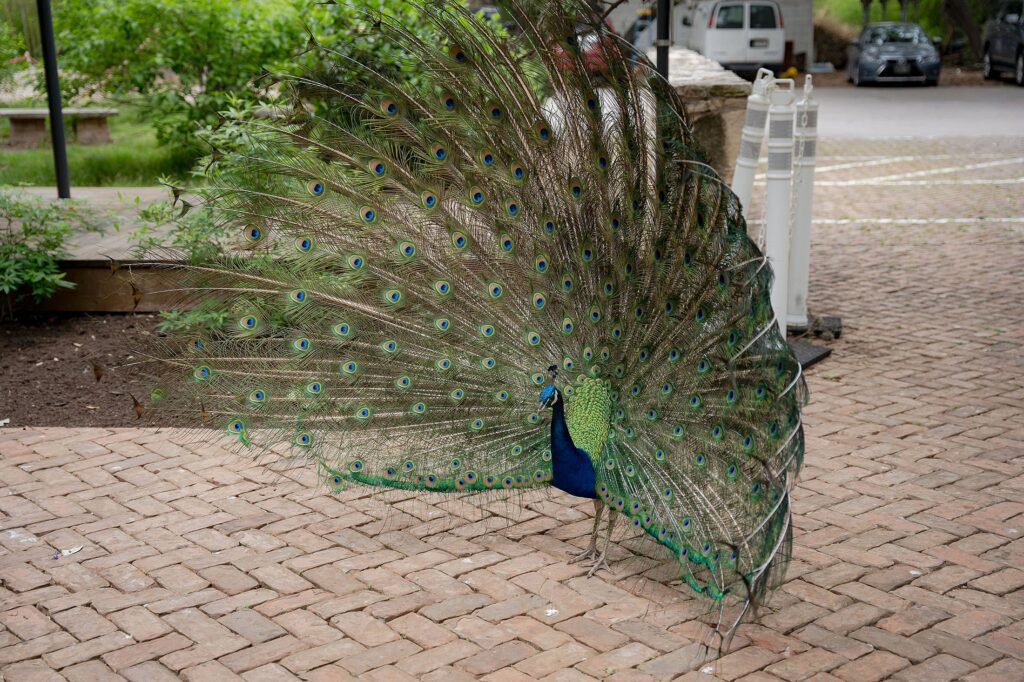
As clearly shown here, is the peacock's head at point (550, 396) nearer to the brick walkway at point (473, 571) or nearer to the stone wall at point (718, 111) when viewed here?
the brick walkway at point (473, 571)

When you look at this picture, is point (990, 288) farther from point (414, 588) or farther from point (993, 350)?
point (414, 588)

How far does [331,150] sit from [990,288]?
669 cm

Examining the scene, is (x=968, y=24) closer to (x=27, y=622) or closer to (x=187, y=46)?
(x=187, y=46)

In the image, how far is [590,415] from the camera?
4480 millimetres

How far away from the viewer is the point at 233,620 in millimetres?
4402

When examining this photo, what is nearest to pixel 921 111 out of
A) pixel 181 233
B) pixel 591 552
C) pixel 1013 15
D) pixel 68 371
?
pixel 1013 15

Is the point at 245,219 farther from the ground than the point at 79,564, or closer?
farther from the ground

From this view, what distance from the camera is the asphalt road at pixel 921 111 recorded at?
18812 millimetres

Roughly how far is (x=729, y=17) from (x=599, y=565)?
80.5 feet

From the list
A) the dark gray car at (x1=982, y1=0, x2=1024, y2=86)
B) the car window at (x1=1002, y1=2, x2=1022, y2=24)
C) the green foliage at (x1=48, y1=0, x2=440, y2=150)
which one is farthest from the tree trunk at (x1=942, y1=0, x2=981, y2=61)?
the green foliage at (x1=48, y1=0, x2=440, y2=150)

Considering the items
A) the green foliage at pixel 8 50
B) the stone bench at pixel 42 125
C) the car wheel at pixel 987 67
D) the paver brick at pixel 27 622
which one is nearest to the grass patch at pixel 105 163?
the stone bench at pixel 42 125

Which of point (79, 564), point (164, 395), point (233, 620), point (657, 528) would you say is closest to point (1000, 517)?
point (657, 528)

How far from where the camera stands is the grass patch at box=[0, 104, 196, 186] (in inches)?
493

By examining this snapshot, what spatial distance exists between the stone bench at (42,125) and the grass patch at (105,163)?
18 cm
